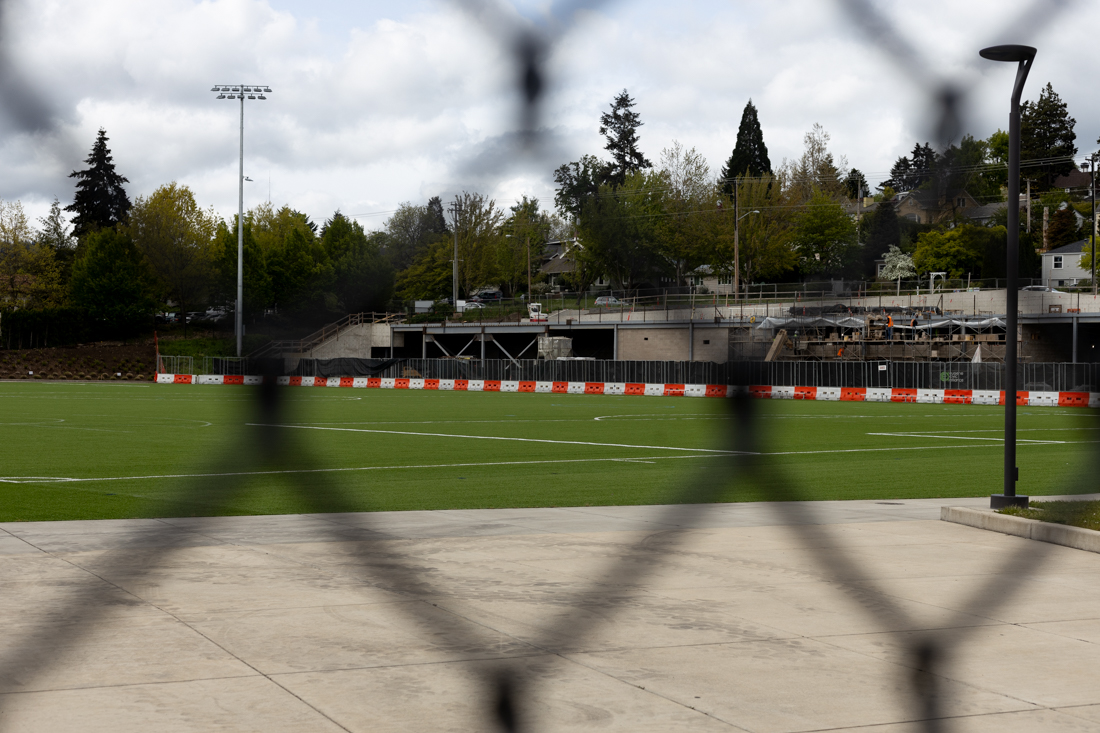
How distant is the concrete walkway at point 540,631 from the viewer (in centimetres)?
452

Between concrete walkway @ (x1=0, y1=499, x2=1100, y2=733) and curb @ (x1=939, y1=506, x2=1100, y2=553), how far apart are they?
201 millimetres

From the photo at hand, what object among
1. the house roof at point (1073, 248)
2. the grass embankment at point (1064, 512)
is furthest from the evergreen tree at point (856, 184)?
the grass embankment at point (1064, 512)

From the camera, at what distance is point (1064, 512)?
33.0 ft

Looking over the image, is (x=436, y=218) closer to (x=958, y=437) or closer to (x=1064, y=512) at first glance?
(x=1064, y=512)

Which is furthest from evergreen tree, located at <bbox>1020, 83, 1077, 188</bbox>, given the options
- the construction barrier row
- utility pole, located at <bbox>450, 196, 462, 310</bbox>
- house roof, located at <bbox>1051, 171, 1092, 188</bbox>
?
utility pole, located at <bbox>450, 196, 462, 310</bbox>

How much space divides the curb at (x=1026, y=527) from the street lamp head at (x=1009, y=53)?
7870 mm

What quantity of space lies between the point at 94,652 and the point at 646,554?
150 inches

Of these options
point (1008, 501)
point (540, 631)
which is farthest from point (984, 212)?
point (1008, 501)

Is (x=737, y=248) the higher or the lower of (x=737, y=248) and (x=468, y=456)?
the higher

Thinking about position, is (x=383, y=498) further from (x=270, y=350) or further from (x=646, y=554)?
(x=270, y=350)

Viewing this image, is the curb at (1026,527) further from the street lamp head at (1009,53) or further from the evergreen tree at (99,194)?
the evergreen tree at (99,194)

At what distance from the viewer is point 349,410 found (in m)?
30.4

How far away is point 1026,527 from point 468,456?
1022cm

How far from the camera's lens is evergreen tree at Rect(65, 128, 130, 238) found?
132 centimetres
